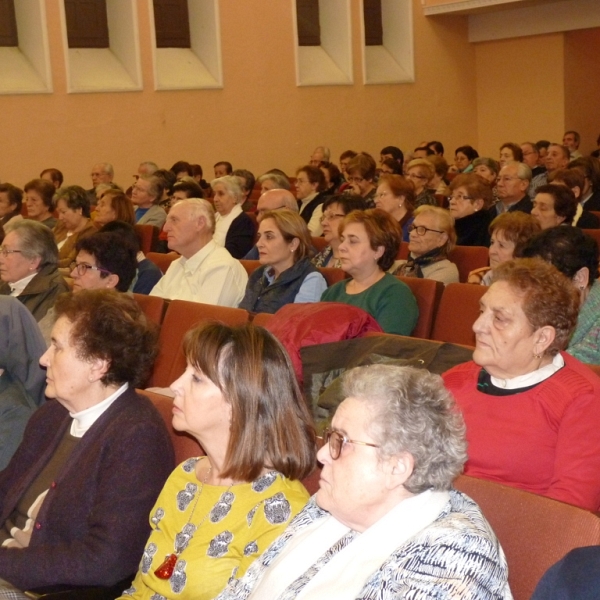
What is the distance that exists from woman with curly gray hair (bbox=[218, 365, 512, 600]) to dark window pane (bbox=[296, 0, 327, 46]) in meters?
11.8

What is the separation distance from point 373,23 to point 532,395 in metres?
12.1

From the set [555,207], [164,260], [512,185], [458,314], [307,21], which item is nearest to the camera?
[458,314]

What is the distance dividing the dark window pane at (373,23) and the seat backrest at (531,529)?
496 inches

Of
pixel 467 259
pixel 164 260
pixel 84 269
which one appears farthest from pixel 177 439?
pixel 164 260

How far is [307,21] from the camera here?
42.5 feet

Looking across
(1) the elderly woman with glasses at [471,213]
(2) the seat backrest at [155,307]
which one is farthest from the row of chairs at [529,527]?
(1) the elderly woman with glasses at [471,213]

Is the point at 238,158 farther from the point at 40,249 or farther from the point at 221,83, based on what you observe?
the point at 40,249

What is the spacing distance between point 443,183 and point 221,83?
14.3 ft

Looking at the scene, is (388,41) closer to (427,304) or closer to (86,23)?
(86,23)

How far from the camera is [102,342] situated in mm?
2408

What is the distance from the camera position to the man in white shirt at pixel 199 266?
474cm

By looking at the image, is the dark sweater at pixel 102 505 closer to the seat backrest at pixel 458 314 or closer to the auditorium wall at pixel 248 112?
the seat backrest at pixel 458 314

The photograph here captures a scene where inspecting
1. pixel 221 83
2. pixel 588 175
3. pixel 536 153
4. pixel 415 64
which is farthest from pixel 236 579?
pixel 415 64

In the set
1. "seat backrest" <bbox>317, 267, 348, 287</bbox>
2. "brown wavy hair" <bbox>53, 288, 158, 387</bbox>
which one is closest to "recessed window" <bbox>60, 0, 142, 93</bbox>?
"seat backrest" <bbox>317, 267, 348, 287</bbox>
